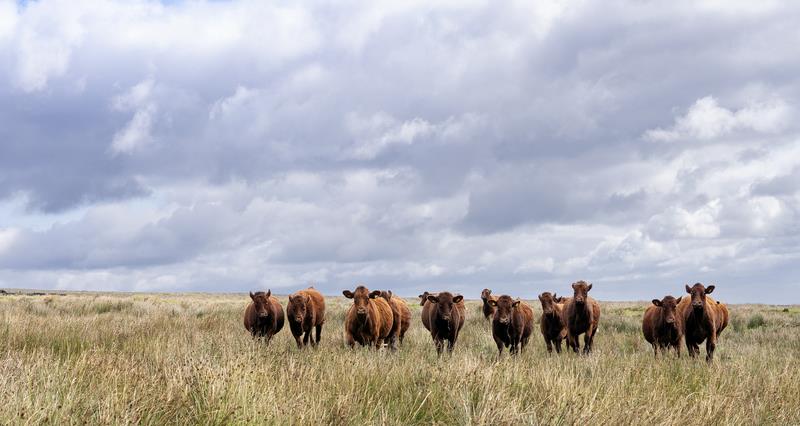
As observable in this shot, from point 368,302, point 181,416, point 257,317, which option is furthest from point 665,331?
point 181,416

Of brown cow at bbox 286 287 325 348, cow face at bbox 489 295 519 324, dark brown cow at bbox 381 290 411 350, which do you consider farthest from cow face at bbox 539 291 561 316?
brown cow at bbox 286 287 325 348

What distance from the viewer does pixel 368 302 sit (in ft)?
43.7

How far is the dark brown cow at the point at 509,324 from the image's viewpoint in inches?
561

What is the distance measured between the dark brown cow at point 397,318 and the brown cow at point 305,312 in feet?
5.55

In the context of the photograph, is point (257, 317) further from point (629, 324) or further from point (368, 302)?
point (629, 324)

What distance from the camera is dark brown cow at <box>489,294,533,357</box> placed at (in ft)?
46.7

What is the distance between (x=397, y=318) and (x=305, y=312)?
220 centimetres

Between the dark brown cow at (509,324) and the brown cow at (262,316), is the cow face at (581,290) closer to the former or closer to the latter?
the dark brown cow at (509,324)

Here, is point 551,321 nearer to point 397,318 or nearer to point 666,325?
point 666,325

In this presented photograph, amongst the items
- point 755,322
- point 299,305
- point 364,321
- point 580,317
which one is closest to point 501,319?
point 580,317

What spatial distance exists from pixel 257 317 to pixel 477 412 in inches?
422

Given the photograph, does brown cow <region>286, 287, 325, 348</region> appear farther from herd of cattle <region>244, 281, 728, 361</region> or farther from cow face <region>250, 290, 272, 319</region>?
cow face <region>250, 290, 272, 319</region>

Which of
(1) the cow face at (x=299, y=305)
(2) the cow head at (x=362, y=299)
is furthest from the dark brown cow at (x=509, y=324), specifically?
(1) the cow face at (x=299, y=305)

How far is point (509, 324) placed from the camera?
15.0 metres
